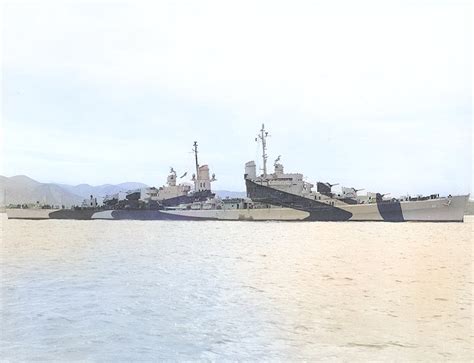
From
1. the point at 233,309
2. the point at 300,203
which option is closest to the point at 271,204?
the point at 300,203

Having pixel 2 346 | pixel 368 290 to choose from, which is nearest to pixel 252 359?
pixel 2 346

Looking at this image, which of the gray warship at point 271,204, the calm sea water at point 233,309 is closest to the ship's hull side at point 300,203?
the gray warship at point 271,204

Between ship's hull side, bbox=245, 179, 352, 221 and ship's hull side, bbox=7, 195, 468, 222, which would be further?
ship's hull side, bbox=245, 179, 352, 221

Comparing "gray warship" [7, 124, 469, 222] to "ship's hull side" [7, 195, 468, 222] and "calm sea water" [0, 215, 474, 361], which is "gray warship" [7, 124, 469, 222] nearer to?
"ship's hull side" [7, 195, 468, 222]

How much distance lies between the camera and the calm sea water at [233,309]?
19.5ft

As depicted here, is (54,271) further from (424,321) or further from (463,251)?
(463,251)

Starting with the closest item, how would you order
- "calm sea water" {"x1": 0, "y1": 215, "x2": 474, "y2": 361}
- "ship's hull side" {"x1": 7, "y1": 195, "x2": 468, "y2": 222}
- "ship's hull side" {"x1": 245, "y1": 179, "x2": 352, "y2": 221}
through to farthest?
"calm sea water" {"x1": 0, "y1": 215, "x2": 474, "y2": 361}
"ship's hull side" {"x1": 7, "y1": 195, "x2": 468, "y2": 222}
"ship's hull side" {"x1": 245, "y1": 179, "x2": 352, "y2": 221}

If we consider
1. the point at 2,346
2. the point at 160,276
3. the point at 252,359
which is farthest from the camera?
the point at 160,276

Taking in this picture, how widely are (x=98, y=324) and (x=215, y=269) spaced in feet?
19.0

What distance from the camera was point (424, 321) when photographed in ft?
24.1

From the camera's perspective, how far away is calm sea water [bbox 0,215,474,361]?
5.96 meters

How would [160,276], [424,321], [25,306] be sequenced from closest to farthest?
[424,321]
[25,306]
[160,276]

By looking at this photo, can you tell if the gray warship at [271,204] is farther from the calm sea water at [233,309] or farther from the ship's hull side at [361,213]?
the calm sea water at [233,309]

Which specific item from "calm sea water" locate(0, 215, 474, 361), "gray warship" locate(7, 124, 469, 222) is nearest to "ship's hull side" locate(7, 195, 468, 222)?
"gray warship" locate(7, 124, 469, 222)
